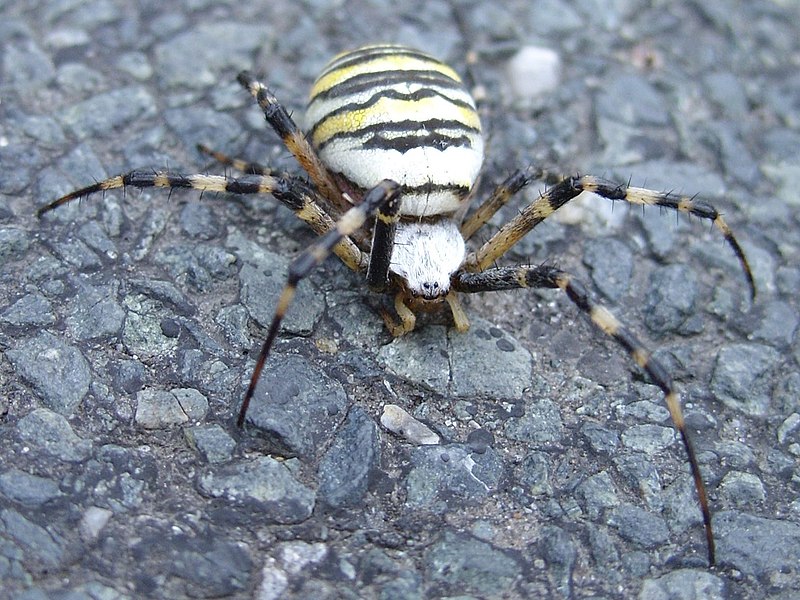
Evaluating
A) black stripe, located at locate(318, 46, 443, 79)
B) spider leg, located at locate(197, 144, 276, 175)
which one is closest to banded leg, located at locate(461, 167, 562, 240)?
black stripe, located at locate(318, 46, 443, 79)

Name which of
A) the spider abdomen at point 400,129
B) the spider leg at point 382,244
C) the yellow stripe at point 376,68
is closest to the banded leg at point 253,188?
the spider leg at point 382,244

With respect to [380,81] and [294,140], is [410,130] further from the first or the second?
[294,140]

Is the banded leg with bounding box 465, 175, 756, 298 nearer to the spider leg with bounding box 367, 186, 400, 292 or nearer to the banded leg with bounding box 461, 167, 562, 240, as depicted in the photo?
the banded leg with bounding box 461, 167, 562, 240

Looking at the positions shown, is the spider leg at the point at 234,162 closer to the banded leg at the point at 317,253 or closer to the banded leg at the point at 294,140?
the banded leg at the point at 294,140

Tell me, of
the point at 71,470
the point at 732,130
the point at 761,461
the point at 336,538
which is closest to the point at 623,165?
the point at 732,130

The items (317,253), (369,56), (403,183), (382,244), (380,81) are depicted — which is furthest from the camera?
(369,56)

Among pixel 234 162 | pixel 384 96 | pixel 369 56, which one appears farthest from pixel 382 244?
pixel 234 162
